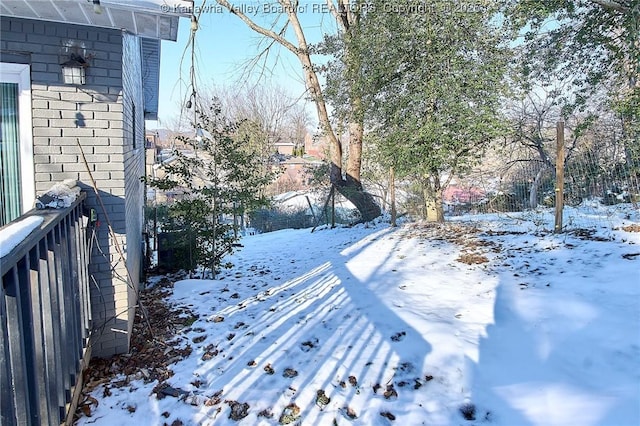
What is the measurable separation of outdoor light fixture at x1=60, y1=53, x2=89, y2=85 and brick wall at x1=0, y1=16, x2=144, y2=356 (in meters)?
0.04

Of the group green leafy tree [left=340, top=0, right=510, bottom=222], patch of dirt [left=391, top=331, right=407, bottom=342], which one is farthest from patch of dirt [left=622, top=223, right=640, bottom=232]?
patch of dirt [left=391, top=331, right=407, bottom=342]

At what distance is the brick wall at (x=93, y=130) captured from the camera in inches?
108

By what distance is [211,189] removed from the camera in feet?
18.5

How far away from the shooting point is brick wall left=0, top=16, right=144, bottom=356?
275cm

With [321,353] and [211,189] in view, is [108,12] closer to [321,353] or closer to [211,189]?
[321,353]

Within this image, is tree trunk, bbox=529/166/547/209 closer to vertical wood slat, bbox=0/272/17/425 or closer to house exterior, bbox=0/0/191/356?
house exterior, bbox=0/0/191/356

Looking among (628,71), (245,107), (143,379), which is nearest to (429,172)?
(628,71)

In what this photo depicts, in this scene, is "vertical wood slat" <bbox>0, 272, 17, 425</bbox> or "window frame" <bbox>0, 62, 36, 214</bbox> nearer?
"vertical wood slat" <bbox>0, 272, 17, 425</bbox>

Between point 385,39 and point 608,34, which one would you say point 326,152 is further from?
point 608,34

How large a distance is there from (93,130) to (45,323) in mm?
1672

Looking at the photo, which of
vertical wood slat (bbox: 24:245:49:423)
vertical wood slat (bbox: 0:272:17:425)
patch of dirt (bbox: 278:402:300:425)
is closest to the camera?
vertical wood slat (bbox: 0:272:17:425)

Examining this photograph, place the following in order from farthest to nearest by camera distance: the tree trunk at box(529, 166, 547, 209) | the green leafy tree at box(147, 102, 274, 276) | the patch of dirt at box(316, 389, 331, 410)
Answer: the tree trunk at box(529, 166, 547, 209) < the green leafy tree at box(147, 102, 274, 276) < the patch of dirt at box(316, 389, 331, 410)

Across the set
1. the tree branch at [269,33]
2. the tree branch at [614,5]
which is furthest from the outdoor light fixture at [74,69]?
the tree branch at [269,33]

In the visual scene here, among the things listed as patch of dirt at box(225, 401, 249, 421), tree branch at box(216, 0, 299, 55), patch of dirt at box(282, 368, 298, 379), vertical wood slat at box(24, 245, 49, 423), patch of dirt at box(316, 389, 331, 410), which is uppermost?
tree branch at box(216, 0, 299, 55)
